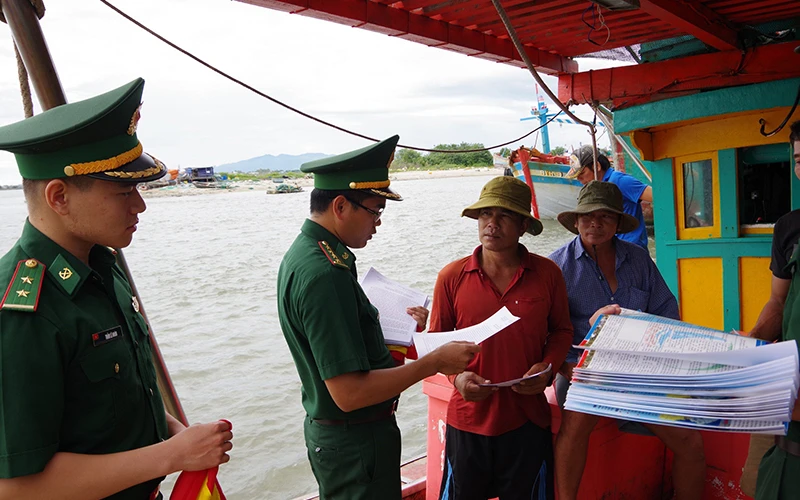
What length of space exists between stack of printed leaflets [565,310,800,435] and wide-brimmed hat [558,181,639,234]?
122 cm

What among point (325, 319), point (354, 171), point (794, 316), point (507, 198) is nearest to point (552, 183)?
point (507, 198)

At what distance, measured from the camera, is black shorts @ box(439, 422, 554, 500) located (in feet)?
7.82

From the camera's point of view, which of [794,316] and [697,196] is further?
[697,196]

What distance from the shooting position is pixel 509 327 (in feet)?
7.79

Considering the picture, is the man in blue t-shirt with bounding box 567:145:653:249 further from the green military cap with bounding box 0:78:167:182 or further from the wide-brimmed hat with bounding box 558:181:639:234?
the green military cap with bounding box 0:78:167:182

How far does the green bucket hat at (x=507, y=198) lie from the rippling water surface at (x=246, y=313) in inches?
79.7

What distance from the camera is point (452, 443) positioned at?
8.17ft

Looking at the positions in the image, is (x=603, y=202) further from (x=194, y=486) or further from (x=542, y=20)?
(x=194, y=486)

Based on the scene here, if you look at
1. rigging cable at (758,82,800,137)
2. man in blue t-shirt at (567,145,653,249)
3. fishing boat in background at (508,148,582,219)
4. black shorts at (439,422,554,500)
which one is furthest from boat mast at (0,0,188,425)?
fishing boat in background at (508,148,582,219)

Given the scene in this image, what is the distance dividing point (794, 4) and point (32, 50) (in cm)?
404

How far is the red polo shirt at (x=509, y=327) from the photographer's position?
2381mm

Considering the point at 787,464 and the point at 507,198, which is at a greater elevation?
the point at 507,198

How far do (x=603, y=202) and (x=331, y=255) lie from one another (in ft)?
5.15

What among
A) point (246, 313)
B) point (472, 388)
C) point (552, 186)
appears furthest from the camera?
point (552, 186)
